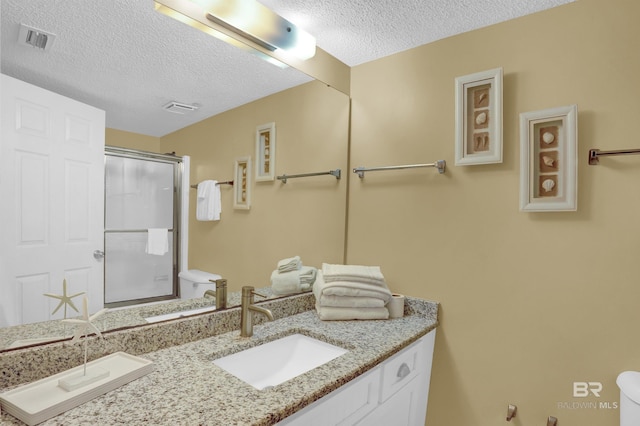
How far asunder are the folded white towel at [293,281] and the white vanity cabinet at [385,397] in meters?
0.59

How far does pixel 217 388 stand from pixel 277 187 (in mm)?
933

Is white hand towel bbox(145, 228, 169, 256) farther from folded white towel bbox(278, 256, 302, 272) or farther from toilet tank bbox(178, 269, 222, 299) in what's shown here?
folded white towel bbox(278, 256, 302, 272)

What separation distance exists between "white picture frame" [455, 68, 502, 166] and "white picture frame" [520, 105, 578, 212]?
0.33 feet

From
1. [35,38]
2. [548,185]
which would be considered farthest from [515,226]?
[35,38]

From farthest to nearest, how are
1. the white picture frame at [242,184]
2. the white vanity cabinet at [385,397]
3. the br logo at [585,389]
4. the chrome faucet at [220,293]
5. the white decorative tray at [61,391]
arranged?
1. the white picture frame at [242,184]
2. the chrome faucet at [220,293]
3. the br logo at [585,389]
4. the white vanity cabinet at [385,397]
5. the white decorative tray at [61,391]

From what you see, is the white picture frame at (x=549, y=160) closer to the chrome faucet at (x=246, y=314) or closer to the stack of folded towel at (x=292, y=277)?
the stack of folded towel at (x=292, y=277)

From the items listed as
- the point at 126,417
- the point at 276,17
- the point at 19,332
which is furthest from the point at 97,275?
the point at 276,17

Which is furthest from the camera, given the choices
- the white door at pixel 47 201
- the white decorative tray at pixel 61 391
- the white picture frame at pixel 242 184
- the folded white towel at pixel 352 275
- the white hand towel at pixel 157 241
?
the folded white towel at pixel 352 275

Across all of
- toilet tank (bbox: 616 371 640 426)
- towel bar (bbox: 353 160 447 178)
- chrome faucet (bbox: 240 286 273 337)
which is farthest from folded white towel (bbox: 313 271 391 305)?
toilet tank (bbox: 616 371 640 426)

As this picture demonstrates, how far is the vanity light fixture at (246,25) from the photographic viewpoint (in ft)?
3.98

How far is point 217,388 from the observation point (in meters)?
0.89

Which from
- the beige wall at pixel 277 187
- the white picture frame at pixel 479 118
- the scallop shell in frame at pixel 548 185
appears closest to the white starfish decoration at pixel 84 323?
the beige wall at pixel 277 187

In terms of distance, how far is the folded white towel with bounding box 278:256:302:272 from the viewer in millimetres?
1640

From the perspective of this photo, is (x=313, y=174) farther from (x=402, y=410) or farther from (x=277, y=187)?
(x=402, y=410)
